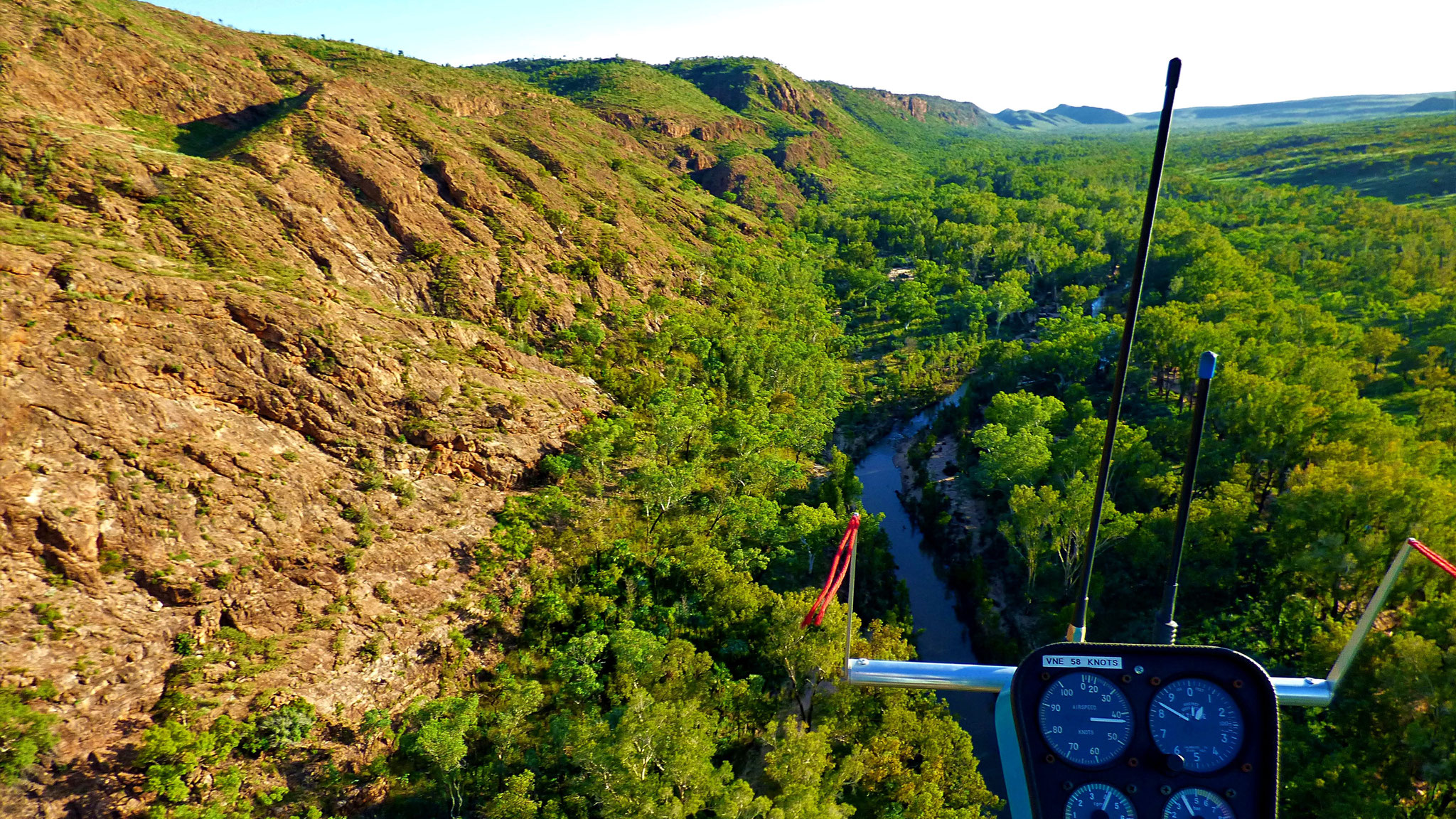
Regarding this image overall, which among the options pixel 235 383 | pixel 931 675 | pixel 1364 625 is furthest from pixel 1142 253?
pixel 235 383

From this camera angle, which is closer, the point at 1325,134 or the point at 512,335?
the point at 512,335

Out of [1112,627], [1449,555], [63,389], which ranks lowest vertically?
[1112,627]

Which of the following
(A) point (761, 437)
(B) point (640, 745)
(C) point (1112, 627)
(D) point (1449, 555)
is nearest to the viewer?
(B) point (640, 745)

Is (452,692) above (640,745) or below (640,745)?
below

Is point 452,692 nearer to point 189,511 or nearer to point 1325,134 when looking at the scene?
point 189,511

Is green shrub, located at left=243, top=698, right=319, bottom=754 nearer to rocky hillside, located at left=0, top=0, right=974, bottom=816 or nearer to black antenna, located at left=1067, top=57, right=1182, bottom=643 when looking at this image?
rocky hillside, located at left=0, top=0, right=974, bottom=816

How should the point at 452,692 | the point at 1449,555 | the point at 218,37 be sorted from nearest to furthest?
1. the point at 1449,555
2. the point at 452,692
3. the point at 218,37

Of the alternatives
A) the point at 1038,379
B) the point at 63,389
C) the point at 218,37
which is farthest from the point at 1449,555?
the point at 218,37

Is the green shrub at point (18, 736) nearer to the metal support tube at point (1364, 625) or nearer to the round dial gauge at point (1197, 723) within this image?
the round dial gauge at point (1197, 723)
